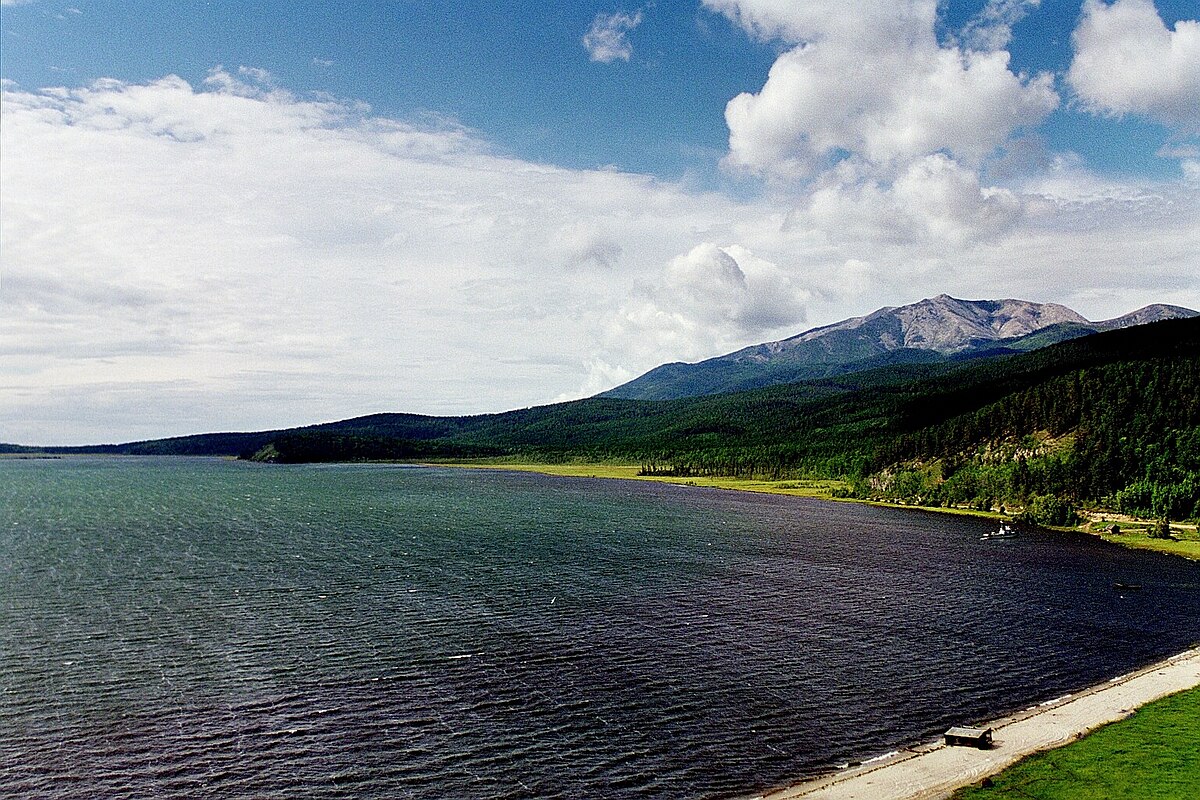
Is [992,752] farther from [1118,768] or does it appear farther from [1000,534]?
[1000,534]

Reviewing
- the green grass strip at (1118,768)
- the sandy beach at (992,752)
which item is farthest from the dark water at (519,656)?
the green grass strip at (1118,768)

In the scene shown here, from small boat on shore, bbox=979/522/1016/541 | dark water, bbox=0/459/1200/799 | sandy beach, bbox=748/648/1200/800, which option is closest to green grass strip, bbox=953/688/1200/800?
sandy beach, bbox=748/648/1200/800

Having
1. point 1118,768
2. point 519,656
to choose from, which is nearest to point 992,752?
point 1118,768

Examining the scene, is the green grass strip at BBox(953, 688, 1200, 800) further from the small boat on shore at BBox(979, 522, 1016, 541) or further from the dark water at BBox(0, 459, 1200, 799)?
the small boat on shore at BBox(979, 522, 1016, 541)

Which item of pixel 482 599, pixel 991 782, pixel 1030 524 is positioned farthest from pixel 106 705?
pixel 1030 524

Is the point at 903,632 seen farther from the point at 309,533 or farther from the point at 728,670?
the point at 309,533

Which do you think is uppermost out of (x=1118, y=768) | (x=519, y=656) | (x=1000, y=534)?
(x=1118, y=768)
